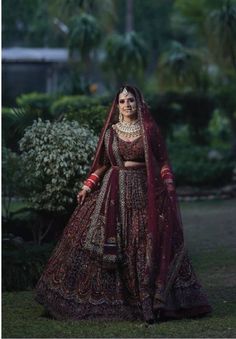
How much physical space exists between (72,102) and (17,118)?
8.33 meters

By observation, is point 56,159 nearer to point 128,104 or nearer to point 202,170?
point 128,104

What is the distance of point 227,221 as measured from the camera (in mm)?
12844

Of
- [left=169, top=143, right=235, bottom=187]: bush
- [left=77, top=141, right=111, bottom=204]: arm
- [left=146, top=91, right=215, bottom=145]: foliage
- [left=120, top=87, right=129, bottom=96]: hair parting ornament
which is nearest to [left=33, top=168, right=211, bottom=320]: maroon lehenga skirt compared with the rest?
[left=77, top=141, right=111, bottom=204]: arm

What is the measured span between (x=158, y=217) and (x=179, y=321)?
728mm

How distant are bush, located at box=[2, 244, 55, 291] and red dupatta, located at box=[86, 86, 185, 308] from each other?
168 cm

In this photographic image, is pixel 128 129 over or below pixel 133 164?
over

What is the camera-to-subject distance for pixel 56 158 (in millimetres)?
8422

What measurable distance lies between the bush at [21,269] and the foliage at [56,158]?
76cm

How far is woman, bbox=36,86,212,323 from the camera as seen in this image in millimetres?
6324

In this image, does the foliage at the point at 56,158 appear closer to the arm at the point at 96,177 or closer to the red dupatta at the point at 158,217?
the arm at the point at 96,177

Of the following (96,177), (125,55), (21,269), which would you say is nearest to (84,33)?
(125,55)

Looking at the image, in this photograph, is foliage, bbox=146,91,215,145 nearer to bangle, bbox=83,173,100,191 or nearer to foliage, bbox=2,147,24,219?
foliage, bbox=2,147,24,219

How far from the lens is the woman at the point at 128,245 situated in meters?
6.32

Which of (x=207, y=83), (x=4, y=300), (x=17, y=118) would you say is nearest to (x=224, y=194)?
(x=207, y=83)
